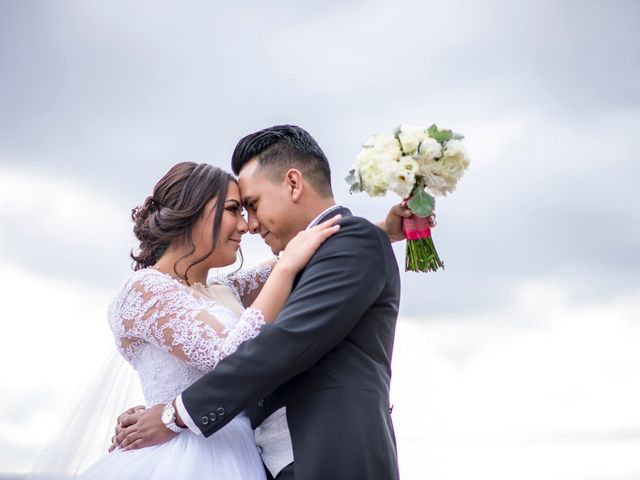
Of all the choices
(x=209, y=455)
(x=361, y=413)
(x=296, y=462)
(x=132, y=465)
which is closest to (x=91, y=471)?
(x=132, y=465)

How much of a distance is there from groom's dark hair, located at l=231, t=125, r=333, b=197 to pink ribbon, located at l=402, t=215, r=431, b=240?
54 centimetres

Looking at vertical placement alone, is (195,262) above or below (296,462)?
above

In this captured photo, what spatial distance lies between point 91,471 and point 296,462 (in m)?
1.35

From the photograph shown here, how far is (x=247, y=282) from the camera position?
20.5ft

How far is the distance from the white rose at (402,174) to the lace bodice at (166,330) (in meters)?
1.25

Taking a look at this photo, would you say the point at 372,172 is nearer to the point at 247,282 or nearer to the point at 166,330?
the point at 166,330

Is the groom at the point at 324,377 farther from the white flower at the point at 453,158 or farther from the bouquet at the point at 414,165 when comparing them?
the white flower at the point at 453,158

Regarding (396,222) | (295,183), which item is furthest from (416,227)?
(295,183)

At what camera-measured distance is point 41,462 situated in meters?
5.86

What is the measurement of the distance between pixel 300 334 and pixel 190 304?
117 cm

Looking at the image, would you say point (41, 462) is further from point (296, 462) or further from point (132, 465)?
point (296, 462)

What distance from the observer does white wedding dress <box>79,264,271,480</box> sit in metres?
4.54

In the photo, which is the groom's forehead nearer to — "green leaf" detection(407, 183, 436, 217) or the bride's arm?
the bride's arm

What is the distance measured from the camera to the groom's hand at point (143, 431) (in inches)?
182
